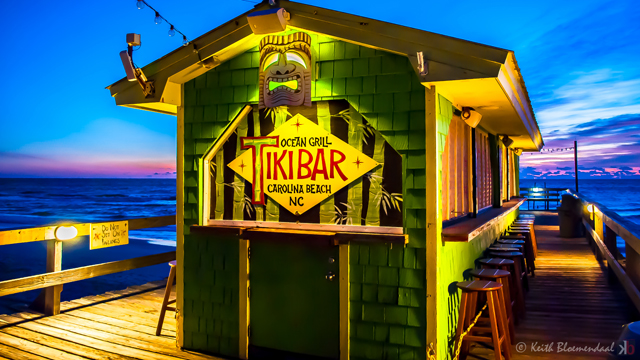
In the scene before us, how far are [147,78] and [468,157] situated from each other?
3786mm

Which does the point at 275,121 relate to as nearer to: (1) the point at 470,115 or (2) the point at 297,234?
(2) the point at 297,234

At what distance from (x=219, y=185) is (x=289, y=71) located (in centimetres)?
119

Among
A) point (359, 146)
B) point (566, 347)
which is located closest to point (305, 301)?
point (359, 146)

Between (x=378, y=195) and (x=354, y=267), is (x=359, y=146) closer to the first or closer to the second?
(x=378, y=195)

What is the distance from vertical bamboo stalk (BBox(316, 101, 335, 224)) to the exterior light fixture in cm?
299

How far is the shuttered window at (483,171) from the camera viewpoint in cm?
573

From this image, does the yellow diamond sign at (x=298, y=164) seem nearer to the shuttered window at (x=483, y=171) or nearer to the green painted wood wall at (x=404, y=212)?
the green painted wood wall at (x=404, y=212)

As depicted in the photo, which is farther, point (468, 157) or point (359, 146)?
point (468, 157)

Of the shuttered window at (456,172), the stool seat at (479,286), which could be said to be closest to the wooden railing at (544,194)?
the shuttered window at (456,172)

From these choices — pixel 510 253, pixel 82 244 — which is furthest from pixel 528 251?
pixel 82 244

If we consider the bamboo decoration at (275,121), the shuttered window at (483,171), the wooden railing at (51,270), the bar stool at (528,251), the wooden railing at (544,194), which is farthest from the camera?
the wooden railing at (544,194)

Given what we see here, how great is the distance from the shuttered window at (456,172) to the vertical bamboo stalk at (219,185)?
2002 mm

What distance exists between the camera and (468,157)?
5148mm

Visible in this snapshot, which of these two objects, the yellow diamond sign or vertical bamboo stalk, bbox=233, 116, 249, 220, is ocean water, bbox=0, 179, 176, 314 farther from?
the yellow diamond sign
